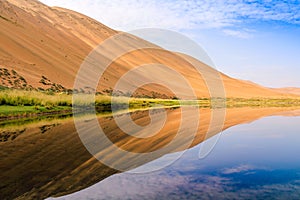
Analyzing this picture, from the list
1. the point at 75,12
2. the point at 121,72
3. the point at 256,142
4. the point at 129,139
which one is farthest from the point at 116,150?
the point at 75,12

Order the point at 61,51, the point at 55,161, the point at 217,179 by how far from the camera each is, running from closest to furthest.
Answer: the point at 217,179 → the point at 55,161 → the point at 61,51

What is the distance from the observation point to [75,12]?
354 ft

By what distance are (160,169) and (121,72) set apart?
239 feet

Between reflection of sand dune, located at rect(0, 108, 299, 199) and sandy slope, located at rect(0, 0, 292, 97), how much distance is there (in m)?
28.5

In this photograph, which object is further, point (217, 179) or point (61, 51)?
point (61, 51)

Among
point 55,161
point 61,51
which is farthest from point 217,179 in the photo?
point 61,51

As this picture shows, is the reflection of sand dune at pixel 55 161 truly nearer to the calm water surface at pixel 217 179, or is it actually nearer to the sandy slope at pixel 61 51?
the calm water surface at pixel 217 179

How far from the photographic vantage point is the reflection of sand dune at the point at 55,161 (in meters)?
6.90

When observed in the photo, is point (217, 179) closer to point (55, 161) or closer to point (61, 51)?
point (55, 161)

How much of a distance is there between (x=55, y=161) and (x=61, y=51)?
58.1 m

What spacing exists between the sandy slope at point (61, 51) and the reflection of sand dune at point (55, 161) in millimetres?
28531

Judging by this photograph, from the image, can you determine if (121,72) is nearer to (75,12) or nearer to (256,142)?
(75,12)

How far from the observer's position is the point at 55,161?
9.47m

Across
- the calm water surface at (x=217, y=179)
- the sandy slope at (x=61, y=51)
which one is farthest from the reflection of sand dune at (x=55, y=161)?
the sandy slope at (x=61, y=51)
